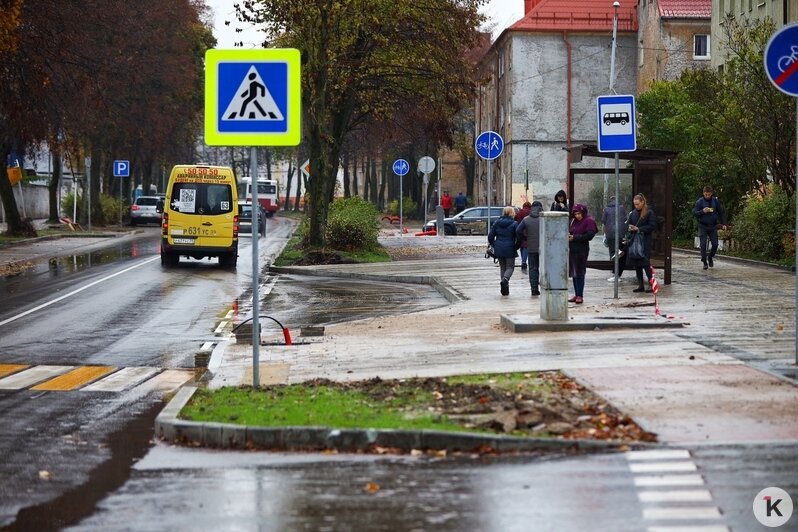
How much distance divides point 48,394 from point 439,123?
32.0 meters

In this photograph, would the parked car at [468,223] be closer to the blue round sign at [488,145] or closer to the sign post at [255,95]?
the blue round sign at [488,145]

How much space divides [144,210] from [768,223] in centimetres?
4673

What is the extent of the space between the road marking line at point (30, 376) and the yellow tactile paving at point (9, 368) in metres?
0.11

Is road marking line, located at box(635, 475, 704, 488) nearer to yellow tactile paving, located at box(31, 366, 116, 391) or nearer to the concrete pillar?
yellow tactile paving, located at box(31, 366, 116, 391)

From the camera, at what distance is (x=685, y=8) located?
67.8 meters

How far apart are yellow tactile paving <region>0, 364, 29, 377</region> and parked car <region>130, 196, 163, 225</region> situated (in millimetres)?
59528

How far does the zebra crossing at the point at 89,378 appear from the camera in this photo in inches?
501

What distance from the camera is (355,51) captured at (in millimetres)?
40062

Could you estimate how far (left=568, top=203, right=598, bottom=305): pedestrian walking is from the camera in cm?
2072

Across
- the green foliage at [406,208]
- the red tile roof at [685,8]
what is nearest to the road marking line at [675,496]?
the red tile roof at [685,8]

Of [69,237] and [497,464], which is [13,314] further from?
[69,237]

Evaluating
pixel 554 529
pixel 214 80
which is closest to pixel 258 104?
pixel 214 80

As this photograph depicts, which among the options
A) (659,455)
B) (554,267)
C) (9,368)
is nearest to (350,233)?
(554,267)

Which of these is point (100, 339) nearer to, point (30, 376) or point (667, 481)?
point (30, 376)
